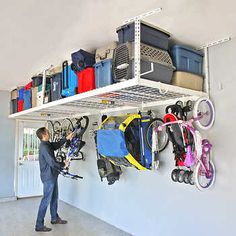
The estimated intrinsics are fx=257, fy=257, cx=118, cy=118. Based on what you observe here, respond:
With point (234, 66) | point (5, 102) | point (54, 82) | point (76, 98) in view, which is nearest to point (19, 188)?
point (5, 102)

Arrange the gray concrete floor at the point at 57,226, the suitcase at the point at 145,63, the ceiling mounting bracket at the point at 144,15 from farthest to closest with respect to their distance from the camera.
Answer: the gray concrete floor at the point at 57,226 < the suitcase at the point at 145,63 < the ceiling mounting bracket at the point at 144,15

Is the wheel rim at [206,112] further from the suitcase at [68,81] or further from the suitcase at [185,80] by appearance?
the suitcase at [68,81]

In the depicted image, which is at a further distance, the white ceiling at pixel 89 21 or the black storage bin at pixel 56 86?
the black storage bin at pixel 56 86

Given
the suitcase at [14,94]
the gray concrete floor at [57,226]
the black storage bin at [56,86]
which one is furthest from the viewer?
the suitcase at [14,94]

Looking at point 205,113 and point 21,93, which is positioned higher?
point 21,93

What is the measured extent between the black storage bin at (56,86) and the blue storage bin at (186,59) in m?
1.85

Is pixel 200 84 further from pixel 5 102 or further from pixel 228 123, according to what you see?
pixel 5 102

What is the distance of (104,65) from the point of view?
2.96m

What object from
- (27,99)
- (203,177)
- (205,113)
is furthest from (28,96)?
(203,177)

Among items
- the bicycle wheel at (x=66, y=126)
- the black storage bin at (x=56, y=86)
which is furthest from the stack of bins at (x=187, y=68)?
the bicycle wheel at (x=66, y=126)

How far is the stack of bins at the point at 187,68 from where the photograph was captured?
2967 mm

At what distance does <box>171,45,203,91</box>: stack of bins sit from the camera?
2.97 m

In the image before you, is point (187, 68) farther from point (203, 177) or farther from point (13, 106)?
point (13, 106)

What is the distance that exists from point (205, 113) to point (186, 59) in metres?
0.68
